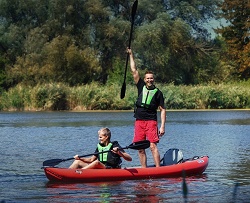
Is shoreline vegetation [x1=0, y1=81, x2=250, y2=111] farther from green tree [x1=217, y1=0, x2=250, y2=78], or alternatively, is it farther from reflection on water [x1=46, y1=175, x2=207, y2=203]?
reflection on water [x1=46, y1=175, x2=207, y2=203]

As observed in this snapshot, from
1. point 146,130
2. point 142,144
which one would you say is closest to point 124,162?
point 146,130

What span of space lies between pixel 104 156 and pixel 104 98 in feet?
106

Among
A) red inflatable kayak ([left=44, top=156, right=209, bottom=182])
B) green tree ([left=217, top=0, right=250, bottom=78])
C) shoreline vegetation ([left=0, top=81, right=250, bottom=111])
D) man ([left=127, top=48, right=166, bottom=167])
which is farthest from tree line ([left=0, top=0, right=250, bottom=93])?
red inflatable kayak ([left=44, top=156, right=209, bottom=182])

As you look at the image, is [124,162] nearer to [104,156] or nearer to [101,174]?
[104,156]

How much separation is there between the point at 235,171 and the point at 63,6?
143 ft

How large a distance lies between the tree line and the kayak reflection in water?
3909 cm

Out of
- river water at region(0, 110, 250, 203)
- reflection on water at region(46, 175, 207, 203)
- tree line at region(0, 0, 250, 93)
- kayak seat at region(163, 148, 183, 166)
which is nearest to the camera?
reflection on water at region(46, 175, 207, 203)

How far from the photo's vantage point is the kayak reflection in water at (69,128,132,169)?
1226cm

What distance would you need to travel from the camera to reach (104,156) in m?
12.6

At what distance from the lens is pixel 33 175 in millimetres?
13680

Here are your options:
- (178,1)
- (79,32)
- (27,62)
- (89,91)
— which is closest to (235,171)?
(89,91)

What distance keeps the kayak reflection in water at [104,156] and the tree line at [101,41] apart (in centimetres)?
3909

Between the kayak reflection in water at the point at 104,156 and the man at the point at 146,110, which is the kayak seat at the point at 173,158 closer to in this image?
the man at the point at 146,110

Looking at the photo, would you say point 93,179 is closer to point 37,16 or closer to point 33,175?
point 33,175
